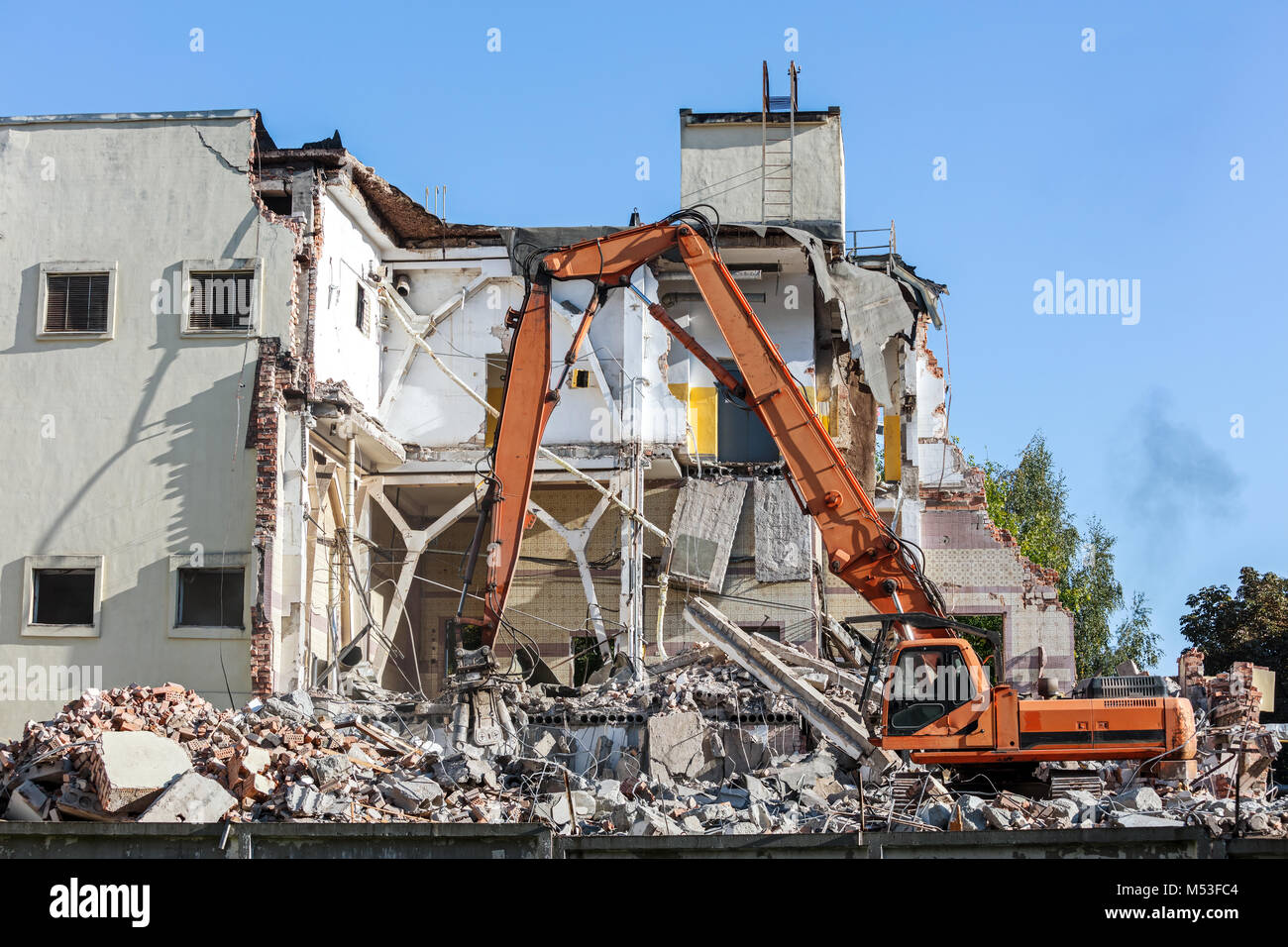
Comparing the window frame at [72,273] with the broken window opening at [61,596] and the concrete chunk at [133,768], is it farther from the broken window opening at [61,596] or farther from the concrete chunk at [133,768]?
the concrete chunk at [133,768]

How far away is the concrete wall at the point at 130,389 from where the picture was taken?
19594 mm

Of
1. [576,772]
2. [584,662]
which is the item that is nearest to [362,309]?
[584,662]

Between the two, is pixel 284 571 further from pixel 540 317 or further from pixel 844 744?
pixel 844 744

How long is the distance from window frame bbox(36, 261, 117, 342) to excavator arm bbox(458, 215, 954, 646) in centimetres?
729

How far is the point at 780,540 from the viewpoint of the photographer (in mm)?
23031

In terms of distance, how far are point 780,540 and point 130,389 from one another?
10.0 meters

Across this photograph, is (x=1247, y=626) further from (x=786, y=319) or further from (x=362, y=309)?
(x=362, y=309)

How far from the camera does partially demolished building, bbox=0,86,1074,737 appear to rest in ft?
64.5

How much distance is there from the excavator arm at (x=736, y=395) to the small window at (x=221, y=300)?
573 cm

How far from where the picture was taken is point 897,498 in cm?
2584

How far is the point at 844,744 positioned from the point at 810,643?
7.87m

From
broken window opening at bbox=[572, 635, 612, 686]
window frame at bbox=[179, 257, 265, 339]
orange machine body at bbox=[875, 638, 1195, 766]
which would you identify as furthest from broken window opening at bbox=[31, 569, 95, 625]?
orange machine body at bbox=[875, 638, 1195, 766]

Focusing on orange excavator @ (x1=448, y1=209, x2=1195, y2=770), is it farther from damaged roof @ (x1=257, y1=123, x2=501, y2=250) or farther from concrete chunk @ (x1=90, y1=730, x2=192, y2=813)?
damaged roof @ (x1=257, y1=123, x2=501, y2=250)
